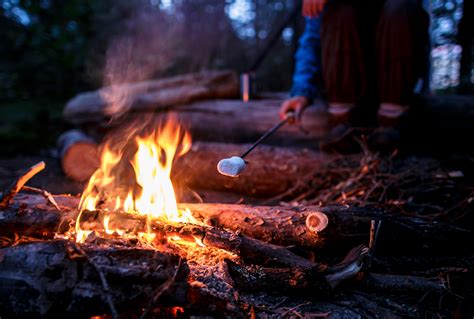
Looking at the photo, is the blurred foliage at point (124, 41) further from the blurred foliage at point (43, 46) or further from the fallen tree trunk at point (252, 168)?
the fallen tree trunk at point (252, 168)

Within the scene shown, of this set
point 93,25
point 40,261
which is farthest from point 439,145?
point 93,25

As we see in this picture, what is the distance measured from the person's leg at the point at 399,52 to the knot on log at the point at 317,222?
176cm

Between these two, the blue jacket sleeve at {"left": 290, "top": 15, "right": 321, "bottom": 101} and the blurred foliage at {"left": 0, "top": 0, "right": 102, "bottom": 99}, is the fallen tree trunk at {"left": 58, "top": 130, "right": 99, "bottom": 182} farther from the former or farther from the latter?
the blurred foliage at {"left": 0, "top": 0, "right": 102, "bottom": 99}

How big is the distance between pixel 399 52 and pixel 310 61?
932 millimetres

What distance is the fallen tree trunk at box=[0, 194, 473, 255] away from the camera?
7.06ft

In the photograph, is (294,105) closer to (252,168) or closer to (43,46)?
(252,168)

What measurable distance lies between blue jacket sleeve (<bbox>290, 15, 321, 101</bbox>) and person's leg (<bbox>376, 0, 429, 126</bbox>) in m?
0.68

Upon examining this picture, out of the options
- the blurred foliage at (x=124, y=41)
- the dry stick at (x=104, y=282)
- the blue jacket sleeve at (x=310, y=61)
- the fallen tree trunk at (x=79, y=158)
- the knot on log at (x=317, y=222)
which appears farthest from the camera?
the blurred foliage at (x=124, y=41)

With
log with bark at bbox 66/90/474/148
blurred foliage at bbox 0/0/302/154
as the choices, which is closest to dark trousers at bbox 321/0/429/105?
log with bark at bbox 66/90/474/148

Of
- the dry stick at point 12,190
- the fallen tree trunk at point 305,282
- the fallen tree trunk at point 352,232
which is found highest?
the dry stick at point 12,190

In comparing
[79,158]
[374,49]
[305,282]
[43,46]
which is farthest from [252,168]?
[43,46]

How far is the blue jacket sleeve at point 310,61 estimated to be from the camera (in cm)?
397

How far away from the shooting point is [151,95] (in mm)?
5520

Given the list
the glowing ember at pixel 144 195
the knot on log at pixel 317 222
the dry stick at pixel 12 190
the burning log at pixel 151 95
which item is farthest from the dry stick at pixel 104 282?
the burning log at pixel 151 95
